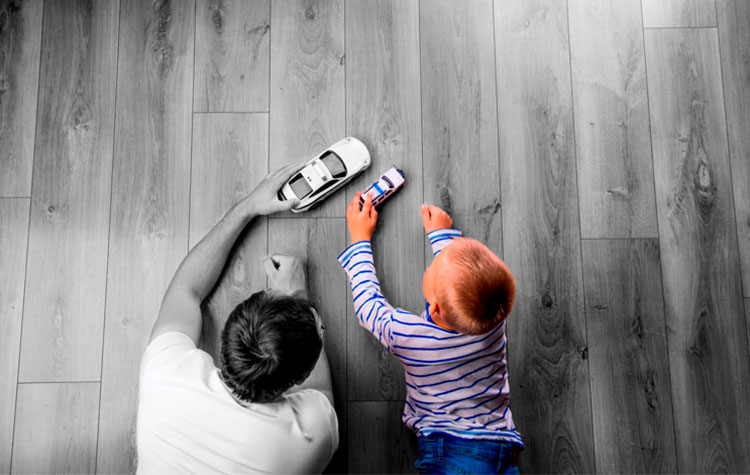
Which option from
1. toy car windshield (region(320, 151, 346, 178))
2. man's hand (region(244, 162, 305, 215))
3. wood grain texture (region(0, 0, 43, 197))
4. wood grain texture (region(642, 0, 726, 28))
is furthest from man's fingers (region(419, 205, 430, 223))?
wood grain texture (region(0, 0, 43, 197))

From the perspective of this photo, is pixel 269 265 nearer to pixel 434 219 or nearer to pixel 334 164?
pixel 334 164

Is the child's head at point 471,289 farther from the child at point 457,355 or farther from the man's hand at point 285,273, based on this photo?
the man's hand at point 285,273

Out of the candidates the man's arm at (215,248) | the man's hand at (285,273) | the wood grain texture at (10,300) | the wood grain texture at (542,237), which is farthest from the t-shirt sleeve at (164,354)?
the wood grain texture at (542,237)

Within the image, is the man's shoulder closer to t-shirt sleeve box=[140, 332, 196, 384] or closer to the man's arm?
t-shirt sleeve box=[140, 332, 196, 384]

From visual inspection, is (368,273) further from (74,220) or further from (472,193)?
(74,220)

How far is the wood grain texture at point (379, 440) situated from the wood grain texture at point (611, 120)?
0.69 m

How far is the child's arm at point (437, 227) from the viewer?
3.72 ft

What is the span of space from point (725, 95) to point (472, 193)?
750mm

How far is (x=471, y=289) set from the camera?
2.64 feet

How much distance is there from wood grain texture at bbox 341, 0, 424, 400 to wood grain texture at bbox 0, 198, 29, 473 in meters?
0.84

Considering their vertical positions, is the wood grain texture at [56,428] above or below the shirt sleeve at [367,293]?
below

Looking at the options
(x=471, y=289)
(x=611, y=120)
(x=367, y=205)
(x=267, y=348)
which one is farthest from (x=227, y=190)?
(x=611, y=120)

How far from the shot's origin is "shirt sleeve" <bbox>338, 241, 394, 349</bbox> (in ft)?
3.34

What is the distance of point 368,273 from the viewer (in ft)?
3.56
